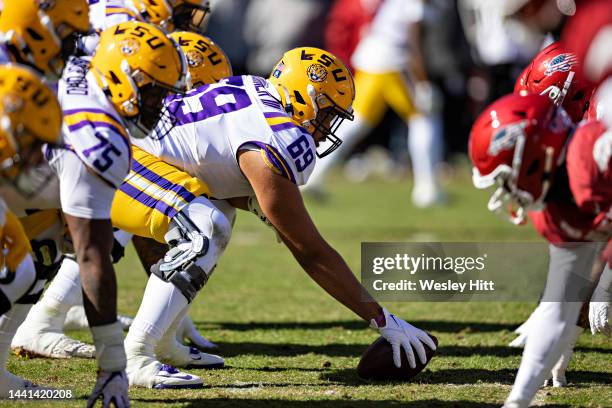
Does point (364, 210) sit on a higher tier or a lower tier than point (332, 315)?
lower

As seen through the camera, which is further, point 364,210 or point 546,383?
point 364,210

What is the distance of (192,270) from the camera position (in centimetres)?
468

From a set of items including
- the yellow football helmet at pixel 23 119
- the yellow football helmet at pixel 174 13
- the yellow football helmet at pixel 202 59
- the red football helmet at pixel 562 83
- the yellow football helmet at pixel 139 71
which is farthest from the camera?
the yellow football helmet at pixel 174 13

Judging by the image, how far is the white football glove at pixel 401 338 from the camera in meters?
4.86

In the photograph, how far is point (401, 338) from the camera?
16.0 ft

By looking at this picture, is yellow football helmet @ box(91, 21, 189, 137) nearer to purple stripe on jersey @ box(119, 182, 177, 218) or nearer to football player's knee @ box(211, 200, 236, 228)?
purple stripe on jersey @ box(119, 182, 177, 218)

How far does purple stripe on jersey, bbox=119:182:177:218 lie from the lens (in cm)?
484

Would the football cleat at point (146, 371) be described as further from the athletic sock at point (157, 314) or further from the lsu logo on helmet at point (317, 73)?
the lsu logo on helmet at point (317, 73)

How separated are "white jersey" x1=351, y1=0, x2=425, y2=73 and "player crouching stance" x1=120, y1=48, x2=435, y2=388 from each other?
6784 mm

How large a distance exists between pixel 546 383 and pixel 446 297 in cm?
207

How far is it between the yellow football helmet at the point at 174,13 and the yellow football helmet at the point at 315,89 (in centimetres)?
129

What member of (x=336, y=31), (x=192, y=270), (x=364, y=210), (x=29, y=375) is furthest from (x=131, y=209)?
(x=336, y=31)

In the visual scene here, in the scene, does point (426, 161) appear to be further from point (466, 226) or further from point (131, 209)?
point (131, 209)

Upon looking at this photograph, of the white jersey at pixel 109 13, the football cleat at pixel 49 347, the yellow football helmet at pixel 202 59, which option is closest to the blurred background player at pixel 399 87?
the white jersey at pixel 109 13
